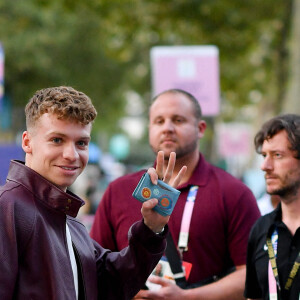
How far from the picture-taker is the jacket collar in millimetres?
2627

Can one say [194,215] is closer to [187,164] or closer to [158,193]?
[187,164]

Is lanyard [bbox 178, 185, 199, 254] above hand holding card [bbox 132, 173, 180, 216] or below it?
below

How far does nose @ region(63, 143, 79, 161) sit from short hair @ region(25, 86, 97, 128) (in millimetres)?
114

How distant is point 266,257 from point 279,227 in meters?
0.19

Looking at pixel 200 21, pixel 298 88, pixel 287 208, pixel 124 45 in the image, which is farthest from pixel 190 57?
pixel 124 45

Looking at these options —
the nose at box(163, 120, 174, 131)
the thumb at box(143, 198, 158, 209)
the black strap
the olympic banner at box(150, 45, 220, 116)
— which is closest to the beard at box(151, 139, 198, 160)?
the nose at box(163, 120, 174, 131)

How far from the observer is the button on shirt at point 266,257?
3.58 metres

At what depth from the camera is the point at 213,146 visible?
32.0m

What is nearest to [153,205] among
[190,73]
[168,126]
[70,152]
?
[70,152]

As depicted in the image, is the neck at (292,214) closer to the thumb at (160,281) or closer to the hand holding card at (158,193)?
the thumb at (160,281)

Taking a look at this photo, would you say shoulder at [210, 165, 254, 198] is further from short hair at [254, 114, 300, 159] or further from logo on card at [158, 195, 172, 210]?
logo on card at [158, 195, 172, 210]

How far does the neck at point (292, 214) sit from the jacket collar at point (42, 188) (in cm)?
158

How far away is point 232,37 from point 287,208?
12975 millimetres

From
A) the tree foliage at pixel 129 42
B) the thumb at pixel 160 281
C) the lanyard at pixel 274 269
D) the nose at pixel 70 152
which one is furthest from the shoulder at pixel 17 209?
the tree foliage at pixel 129 42
